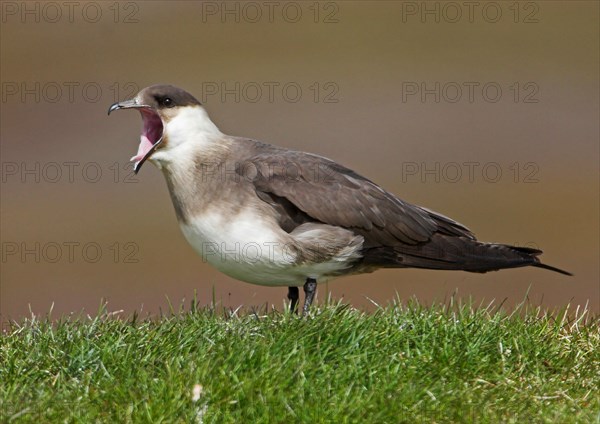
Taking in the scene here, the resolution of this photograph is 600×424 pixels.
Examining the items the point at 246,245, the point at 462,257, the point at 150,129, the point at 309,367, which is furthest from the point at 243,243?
the point at 462,257

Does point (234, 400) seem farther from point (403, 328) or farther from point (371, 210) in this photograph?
point (371, 210)

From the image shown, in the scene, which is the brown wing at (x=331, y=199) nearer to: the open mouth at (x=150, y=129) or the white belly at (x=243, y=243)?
the white belly at (x=243, y=243)

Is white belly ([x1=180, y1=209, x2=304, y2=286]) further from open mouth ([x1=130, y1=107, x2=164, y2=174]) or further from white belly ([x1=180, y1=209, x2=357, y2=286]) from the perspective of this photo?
open mouth ([x1=130, y1=107, x2=164, y2=174])

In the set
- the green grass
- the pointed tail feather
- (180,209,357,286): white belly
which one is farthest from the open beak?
the pointed tail feather

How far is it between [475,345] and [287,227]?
5.21ft

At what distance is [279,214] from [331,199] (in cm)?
40

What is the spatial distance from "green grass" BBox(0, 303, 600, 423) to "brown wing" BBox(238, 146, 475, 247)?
669mm

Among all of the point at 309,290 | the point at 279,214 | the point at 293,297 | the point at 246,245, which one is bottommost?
the point at 293,297

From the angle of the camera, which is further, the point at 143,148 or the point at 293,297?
the point at 293,297

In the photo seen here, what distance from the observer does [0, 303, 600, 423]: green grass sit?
5.18m

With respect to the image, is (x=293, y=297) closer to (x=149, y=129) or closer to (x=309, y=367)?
(x=149, y=129)

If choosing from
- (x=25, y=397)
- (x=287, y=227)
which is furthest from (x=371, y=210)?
(x=25, y=397)

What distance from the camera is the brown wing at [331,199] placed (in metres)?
7.03

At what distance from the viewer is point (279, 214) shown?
22.9ft
